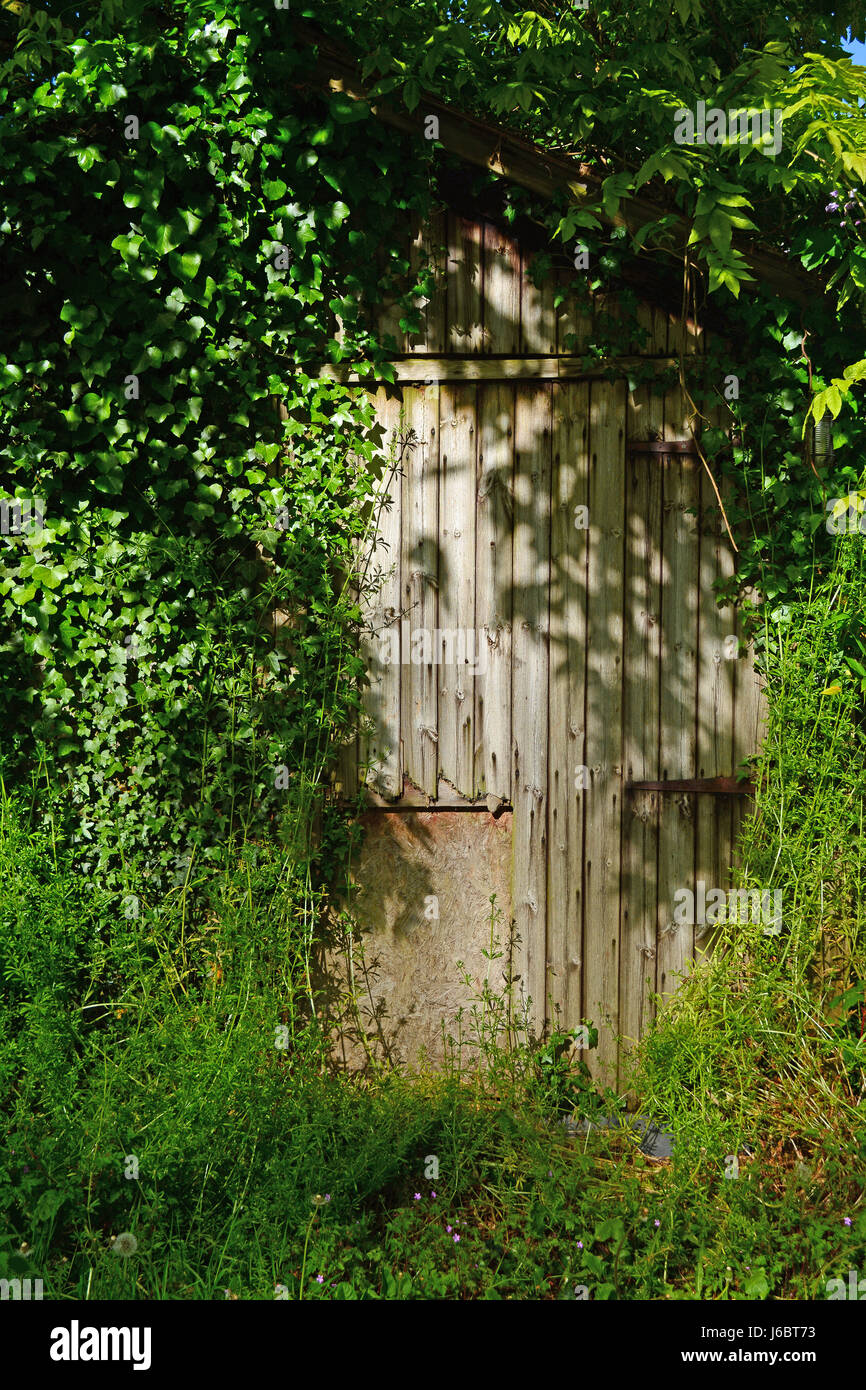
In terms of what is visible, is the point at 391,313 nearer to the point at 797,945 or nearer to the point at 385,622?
the point at 385,622

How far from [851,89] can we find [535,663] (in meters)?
2.58

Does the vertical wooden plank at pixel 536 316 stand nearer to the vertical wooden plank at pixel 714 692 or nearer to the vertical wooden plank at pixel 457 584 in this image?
the vertical wooden plank at pixel 457 584

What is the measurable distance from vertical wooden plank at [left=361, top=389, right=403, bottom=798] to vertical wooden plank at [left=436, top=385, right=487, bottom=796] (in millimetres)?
206

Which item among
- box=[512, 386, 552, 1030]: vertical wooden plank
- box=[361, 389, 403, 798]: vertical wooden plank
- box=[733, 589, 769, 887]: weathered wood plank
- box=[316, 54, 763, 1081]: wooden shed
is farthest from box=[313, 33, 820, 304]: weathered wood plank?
box=[733, 589, 769, 887]: weathered wood plank

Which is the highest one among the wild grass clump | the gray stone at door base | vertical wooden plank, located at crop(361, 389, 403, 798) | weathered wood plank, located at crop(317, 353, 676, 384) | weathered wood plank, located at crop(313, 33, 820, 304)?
weathered wood plank, located at crop(313, 33, 820, 304)

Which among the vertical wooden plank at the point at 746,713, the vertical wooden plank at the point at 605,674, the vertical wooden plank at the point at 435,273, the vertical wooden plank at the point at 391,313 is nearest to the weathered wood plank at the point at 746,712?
the vertical wooden plank at the point at 746,713

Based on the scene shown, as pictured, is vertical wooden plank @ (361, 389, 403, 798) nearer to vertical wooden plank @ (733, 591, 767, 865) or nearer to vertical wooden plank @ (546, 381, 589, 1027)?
vertical wooden plank @ (546, 381, 589, 1027)

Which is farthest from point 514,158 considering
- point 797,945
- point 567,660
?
Answer: point 797,945

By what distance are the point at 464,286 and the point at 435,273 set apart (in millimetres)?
147

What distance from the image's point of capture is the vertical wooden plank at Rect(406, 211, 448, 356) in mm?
4297

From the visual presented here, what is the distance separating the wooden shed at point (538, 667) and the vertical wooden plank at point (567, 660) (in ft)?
0.03

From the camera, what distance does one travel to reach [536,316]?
4293 millimetres

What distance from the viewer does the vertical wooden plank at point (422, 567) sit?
432cm

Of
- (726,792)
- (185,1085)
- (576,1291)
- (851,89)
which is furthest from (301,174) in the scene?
(576,1291)
